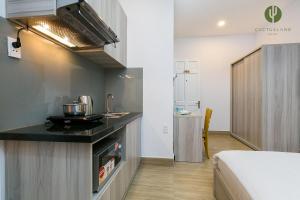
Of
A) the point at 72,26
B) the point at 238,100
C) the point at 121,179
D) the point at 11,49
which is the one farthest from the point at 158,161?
the point at 238,100

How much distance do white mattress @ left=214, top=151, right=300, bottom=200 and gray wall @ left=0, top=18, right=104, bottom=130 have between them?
160 centimetres

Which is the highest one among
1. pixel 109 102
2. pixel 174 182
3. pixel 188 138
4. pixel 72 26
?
pixel 72 26

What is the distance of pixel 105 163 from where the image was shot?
1.44 metres

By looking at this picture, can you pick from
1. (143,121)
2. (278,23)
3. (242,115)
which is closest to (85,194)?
(143,121)

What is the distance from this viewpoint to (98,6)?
1635 millimetres

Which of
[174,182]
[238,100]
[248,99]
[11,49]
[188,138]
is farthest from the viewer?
[238,100]

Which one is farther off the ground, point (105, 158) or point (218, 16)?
point (218, 16)

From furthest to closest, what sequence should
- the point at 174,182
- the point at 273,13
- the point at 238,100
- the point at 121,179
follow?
the point at 238,100, the point at 273,13, the point at 174,182, the point at 121,179

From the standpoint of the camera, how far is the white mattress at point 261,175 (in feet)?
3.23

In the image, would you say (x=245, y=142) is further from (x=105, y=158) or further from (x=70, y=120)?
(x=70, y=120)

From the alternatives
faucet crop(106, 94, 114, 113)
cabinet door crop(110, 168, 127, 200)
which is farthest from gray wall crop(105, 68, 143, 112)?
cabinet door crop(110, 168, 127, 200)

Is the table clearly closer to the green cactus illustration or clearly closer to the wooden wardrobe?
the wooden wardrobe

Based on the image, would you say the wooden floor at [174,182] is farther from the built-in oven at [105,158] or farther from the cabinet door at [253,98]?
the cabinet door at [253,98]

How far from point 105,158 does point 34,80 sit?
0.85 m
